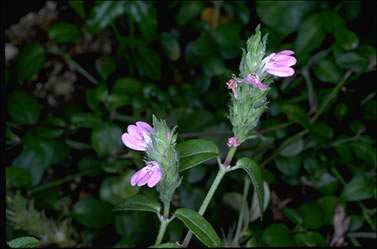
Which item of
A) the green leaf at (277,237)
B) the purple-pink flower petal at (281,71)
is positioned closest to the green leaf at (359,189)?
the green leaf at (277,237)

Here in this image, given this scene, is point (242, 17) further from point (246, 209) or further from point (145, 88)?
point (246, 209)

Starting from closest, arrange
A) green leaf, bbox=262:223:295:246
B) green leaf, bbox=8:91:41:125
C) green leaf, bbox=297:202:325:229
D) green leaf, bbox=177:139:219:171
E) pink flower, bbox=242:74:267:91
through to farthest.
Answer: pink flower, bbox=242:74:267:91 < green leaf, bbox=177:139:219:171 < green leaf, bbox=262:223:295:246 < green leaf, bbox=297:202:325:229 < green leaf, bbox=8:91:41:125

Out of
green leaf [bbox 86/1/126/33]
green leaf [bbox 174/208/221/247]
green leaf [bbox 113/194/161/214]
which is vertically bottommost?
green leaf [bbox 174/208/221/247]

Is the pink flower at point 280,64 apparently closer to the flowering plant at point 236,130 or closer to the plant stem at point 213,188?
the flowering plant at point 236,130

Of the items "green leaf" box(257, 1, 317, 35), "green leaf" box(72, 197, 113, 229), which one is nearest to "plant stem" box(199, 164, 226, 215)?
"green leaf" box(72, 197, 113, 229)

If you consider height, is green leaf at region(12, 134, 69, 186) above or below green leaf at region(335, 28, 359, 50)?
below

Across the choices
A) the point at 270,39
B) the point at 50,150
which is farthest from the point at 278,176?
the point at 50,150

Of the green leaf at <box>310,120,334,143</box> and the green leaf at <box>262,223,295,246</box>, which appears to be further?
the green leaf at <box>310,120,334,143</box>

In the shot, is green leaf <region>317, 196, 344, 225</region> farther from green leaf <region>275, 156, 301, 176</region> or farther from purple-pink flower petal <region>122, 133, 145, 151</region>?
purple-pink flower petal <region>122, 133, 145, 151</region>
